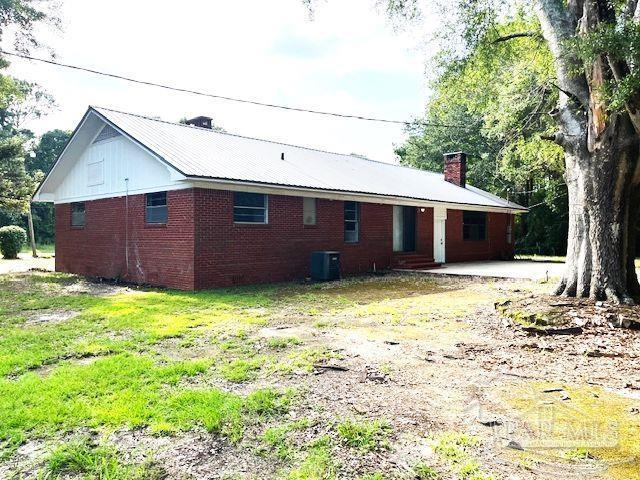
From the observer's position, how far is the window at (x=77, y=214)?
16172 mm

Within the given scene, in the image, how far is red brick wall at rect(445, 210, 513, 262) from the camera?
20.3 m

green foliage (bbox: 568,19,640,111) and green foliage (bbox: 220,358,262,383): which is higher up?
green foliage (bbox: 568,19,640,111)

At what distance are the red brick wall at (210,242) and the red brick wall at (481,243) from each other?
9.63ft

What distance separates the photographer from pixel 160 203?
41.5 ft

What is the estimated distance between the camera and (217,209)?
11.7m

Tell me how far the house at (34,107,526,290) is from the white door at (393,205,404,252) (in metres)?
0.04

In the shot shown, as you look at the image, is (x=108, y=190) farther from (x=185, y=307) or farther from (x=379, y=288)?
(x=379, y=288)

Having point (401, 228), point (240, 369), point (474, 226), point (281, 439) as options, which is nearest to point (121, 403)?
point (240, 369)

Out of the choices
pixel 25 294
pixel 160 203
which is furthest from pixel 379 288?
pixel 25 294

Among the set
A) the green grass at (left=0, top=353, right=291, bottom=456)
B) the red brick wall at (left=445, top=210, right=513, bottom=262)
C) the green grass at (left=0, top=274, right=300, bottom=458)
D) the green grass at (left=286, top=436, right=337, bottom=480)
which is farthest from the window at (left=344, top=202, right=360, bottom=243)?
the green grass at (left=286, top=436, right=337, bottom=480)

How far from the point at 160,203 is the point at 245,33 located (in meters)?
5.24

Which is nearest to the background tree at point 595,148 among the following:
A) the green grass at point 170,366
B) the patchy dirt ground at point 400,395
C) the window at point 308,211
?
the patchy dirt ground at point 400,395

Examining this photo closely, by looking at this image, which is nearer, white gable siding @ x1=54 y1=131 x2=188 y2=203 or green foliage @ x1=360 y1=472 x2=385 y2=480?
green foliage @ x1=360 y1=472 x2=385 y2=480

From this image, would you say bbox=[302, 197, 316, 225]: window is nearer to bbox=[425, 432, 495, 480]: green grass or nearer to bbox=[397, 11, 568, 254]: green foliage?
bbox=[397, 11, 568, 254]: green foliage
